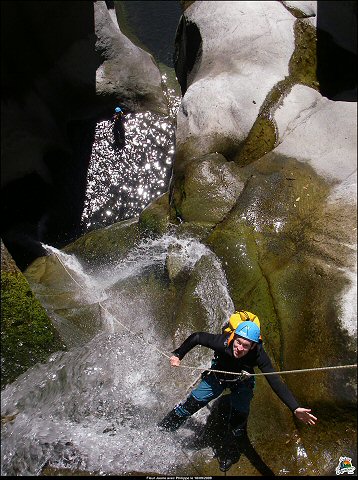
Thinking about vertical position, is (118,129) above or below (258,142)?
below

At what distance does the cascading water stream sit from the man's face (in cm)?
183

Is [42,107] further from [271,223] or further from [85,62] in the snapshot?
[271,223]

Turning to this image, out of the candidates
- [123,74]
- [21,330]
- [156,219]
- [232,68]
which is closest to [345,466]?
[21,330]

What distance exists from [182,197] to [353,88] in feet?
12.9

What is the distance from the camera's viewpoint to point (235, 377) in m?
5.26

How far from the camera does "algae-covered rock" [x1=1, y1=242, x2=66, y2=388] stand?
5.61 m

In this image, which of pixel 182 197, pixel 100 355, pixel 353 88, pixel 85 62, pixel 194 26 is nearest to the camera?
pixel 100 355

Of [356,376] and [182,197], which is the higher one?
[182,197]

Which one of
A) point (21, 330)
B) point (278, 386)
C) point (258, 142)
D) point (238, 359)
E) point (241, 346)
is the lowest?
point (278, 386)

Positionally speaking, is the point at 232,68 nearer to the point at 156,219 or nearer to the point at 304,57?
the point at 304,57

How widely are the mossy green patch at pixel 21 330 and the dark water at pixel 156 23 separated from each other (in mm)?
8915

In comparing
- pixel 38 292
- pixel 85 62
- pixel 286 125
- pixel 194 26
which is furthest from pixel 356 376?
pixel 85 62

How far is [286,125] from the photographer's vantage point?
7.99 meters

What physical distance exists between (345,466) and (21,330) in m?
4.27
